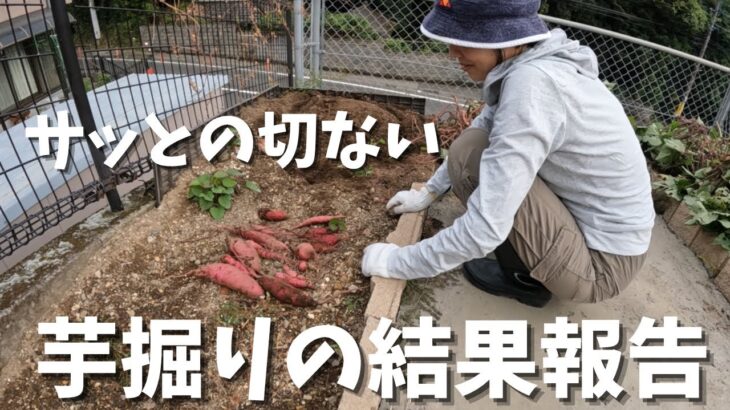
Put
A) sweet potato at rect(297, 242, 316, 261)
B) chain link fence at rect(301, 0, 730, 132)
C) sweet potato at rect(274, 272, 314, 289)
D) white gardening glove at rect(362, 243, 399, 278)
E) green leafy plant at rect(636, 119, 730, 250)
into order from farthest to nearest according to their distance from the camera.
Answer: chain link fence at rect(301, 0, 730, 132) < green leafy plant at rect(636, 119, 730, 250) < sweet potato at rect(297, 242, 316, 261) < sweet potato at rect(274, 272, 314, 289) < white gardening glove at rect(362, 243, 399, 278)

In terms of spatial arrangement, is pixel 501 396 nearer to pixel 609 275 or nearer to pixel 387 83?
pixel 609 275

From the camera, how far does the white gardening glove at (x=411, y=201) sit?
244 cm

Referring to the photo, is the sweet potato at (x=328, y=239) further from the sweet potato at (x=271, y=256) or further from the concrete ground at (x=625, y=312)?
the concrete ground at (x=625, y=312)

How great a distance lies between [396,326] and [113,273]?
1.35 metres

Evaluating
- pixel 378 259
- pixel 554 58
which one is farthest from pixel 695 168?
pixel 378 259

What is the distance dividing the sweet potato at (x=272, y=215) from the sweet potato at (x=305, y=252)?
349mm

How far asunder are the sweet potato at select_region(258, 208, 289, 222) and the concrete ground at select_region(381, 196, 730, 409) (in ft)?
2.89

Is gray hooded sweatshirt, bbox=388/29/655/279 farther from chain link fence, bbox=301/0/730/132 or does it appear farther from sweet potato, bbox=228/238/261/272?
chain link fence, bbox=301/0/730/132

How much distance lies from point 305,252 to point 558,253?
3.89ft

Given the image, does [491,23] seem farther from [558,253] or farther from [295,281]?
[295,281]

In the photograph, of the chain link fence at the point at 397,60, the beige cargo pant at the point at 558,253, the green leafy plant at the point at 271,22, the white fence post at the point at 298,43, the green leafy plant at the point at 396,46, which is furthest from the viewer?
the green leafy plant at the point at 396,46

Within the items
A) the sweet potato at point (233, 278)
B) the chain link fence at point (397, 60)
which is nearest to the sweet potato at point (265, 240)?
the sweet potato at point (233, 278)

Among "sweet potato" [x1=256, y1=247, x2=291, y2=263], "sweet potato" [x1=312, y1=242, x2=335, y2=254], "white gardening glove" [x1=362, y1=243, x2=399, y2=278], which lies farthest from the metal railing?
"white gardening glove" [x1=362, y1=243, x2=399, y2=278]

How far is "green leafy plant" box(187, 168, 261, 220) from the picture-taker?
257 cm
